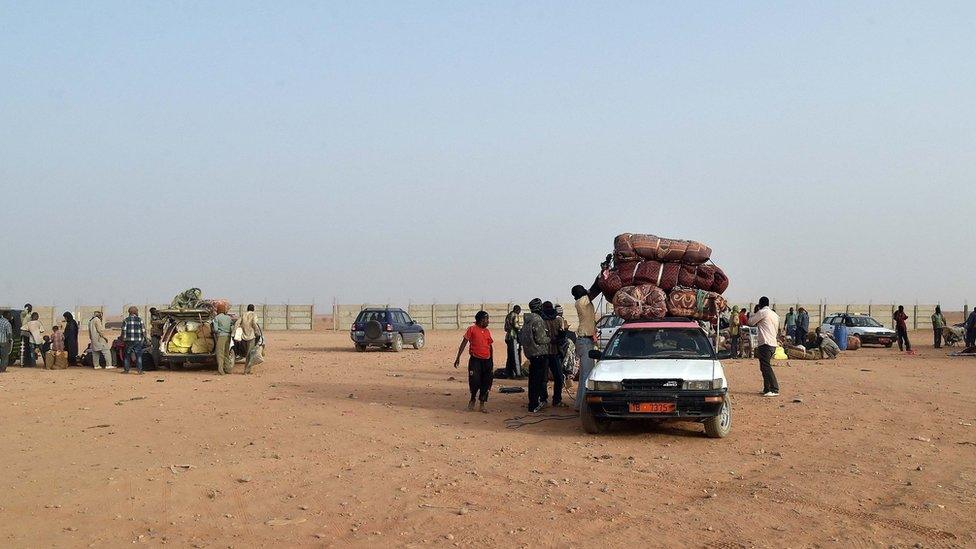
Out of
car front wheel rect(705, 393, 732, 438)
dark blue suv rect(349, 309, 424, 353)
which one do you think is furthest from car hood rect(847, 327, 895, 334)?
car front wheel rect(705, 393, 732, 438)

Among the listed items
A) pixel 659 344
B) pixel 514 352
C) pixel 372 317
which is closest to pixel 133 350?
pixel 514 352

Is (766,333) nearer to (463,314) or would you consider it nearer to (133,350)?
(133,350)

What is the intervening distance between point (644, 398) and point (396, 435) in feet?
11.0

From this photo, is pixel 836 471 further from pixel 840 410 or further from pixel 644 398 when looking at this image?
pixel 840 410

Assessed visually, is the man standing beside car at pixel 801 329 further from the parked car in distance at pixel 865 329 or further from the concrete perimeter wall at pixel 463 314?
the concrete perimeter wall at pixel 463 314

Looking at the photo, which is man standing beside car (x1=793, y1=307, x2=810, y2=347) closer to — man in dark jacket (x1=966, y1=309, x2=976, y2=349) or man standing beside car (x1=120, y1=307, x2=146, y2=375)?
man in dark jacket (x1=966, y1=309, x2=976, y2=349)

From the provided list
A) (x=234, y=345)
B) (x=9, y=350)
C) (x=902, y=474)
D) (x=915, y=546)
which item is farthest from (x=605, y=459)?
(x=9, y=350)

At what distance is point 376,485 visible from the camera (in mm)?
9047

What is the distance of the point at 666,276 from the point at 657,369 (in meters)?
3.13

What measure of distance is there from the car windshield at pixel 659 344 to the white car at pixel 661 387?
0.01 m

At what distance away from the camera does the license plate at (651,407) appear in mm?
11625

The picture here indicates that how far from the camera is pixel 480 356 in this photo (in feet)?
47.8

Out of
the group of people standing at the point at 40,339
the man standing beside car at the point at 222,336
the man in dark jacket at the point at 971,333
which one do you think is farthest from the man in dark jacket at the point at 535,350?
the man in dark jacket at the point at 971,333

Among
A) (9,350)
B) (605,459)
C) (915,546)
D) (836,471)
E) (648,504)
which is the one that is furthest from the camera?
(9,350)
